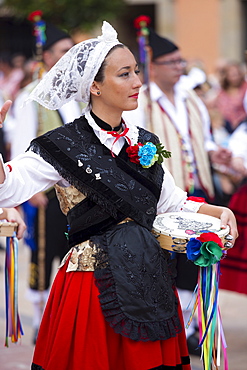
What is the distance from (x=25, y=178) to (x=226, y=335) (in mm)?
2934

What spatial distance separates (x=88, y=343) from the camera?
121 inches

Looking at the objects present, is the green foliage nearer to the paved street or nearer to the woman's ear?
the paved street

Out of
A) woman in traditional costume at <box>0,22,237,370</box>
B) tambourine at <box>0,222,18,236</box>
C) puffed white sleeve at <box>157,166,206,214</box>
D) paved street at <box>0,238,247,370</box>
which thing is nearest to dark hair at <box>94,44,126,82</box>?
woman in traditional costume at <box>0,22,237,370</box>

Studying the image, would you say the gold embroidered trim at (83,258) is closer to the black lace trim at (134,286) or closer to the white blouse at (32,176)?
the black lace trim at (134,286)

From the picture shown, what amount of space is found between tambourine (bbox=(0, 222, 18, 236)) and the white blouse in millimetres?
568

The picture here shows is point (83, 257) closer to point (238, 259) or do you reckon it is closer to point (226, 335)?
point (238, 259)

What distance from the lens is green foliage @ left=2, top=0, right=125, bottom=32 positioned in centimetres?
1360

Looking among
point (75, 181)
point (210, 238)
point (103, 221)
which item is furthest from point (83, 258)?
point (210, 238)

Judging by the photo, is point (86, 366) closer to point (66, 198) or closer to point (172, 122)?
point (66, 198)

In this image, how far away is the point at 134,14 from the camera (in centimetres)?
2130

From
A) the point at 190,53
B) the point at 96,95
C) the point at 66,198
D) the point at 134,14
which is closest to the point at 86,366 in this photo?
the point at 66,198

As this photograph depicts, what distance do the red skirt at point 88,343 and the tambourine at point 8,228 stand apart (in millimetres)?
613

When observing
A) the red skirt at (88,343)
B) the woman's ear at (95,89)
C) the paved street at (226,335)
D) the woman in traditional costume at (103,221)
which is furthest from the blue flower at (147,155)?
the paved street at (226,335)

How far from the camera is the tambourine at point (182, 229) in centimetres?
315
